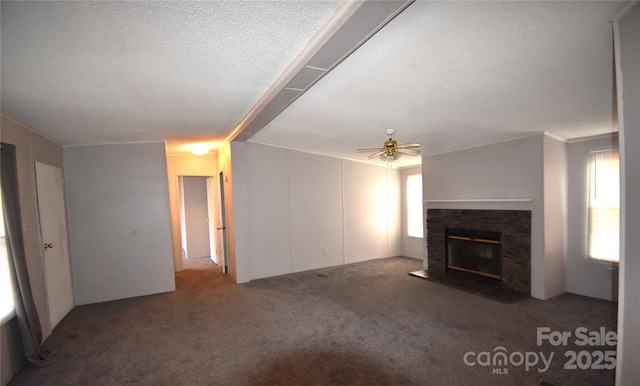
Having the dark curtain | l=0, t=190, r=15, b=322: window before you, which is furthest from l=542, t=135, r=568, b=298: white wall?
l=0, t=190, r=15, b=322: window

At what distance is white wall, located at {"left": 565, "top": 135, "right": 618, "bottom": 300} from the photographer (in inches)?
157

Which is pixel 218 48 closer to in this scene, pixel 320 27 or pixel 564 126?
pixel 320 27

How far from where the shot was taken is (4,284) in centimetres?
251

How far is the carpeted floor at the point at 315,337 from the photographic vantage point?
2.44 metres

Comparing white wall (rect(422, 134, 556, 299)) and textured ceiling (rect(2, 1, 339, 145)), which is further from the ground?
textured ceiling (rect(2, 1, 339, 145))

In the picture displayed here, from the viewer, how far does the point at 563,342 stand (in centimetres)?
292

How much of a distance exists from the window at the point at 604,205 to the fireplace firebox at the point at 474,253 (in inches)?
46.6

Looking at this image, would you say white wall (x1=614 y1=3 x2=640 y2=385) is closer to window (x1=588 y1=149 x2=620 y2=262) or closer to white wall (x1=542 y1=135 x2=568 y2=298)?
white wall (x1=542 y1=135 x2=568 y2=298)

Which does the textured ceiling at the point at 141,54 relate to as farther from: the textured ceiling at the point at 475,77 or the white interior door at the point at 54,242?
the white interior door at the point at 54,242

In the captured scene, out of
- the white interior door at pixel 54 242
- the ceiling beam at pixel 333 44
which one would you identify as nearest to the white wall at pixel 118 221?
the white interior door at pixel 54 242

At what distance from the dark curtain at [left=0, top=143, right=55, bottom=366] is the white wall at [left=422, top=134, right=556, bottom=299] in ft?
19.3

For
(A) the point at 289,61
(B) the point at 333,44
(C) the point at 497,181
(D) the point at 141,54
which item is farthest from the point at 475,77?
(C) the point at 497,181

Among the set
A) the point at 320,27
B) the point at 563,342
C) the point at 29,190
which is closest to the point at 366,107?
the point at 320,27

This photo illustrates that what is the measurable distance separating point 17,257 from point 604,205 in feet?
22.7
